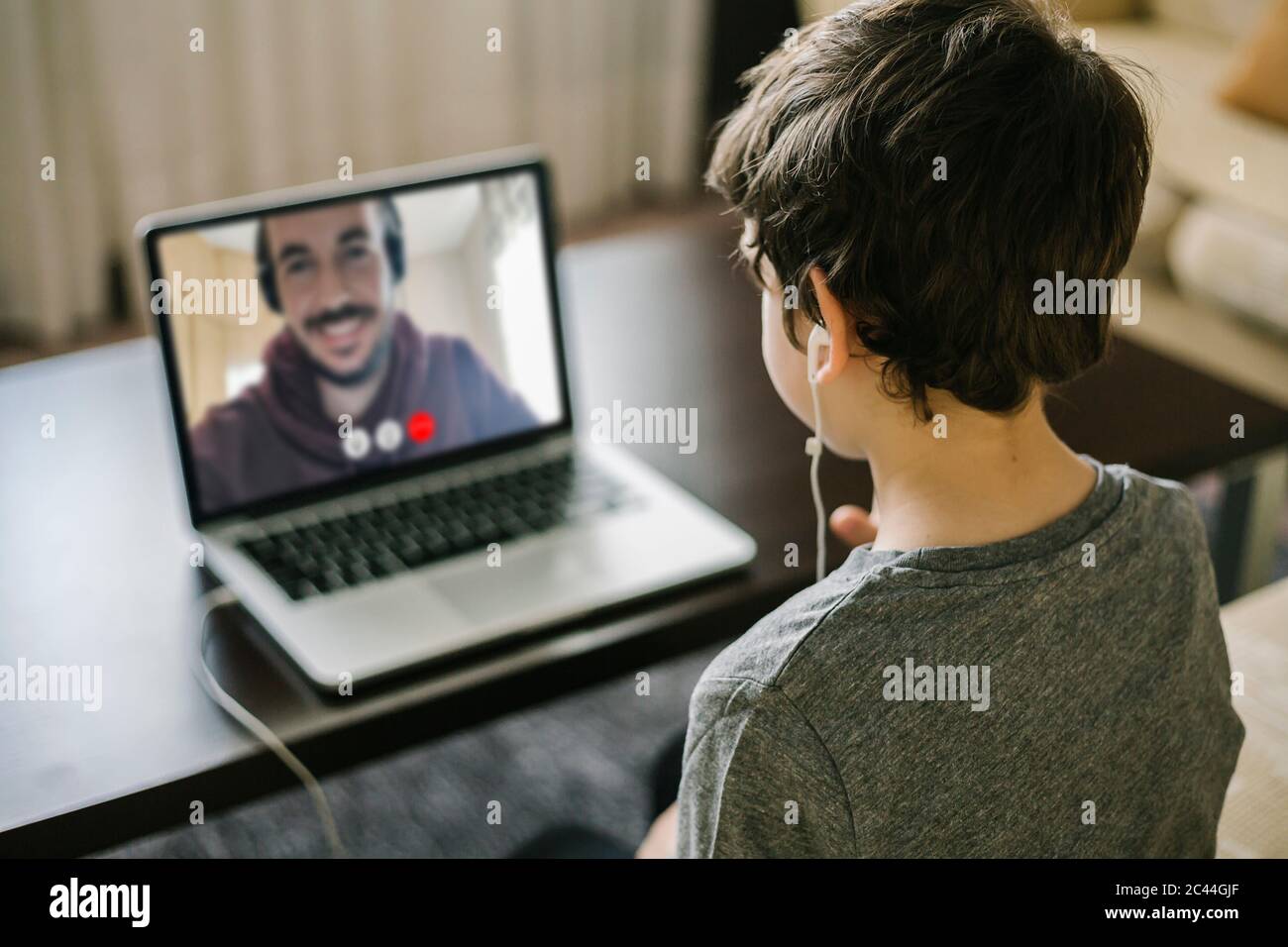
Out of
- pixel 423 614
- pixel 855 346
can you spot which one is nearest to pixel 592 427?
pixel 423 614

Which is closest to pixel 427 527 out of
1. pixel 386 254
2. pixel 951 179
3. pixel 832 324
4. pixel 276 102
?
pixel 386 254

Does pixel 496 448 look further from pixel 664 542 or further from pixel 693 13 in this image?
pixel 693 13

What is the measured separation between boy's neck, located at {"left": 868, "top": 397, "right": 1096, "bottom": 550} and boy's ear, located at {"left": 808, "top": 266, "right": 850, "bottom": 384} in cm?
7

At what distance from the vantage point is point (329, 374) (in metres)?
1.17

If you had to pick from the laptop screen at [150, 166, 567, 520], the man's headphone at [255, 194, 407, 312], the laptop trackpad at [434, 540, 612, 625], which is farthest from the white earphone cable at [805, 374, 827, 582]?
the man's headphone at [255, 194, 407, 312]

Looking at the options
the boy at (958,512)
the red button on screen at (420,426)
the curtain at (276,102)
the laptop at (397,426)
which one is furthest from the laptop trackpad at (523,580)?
the curtain at (276,102)

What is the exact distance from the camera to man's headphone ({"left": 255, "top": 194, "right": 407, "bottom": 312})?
1.14m

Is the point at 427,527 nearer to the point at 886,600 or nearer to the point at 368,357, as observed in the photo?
the point at 368,357

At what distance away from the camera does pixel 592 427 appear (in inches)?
52.2

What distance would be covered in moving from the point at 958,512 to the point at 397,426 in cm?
57

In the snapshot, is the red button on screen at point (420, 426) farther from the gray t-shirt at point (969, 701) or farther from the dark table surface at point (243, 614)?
the gray t-shirt at point (969, 701)

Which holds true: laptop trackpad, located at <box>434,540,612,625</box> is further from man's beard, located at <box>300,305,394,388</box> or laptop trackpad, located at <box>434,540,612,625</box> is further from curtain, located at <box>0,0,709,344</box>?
curtain, located at <box>0,0,709,344</box>

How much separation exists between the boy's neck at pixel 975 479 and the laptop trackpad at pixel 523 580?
317 millimetres

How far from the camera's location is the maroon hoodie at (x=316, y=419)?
115 cm
